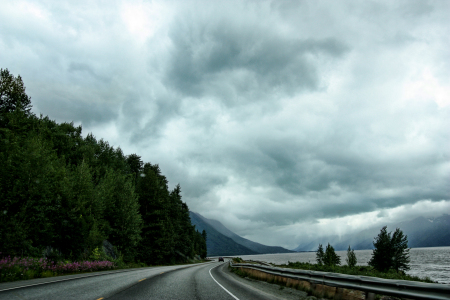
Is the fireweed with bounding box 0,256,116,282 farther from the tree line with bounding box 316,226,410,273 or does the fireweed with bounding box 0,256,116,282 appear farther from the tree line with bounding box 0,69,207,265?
the tree line with bounding box 316,226,410,273

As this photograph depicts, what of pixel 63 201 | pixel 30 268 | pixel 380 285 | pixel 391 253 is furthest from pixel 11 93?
pixel 391 253

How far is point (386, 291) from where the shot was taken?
21.8ft

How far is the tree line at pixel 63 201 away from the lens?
22.9 m

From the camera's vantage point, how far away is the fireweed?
1526 centimetres

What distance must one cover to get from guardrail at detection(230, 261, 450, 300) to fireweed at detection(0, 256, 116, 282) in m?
15.5

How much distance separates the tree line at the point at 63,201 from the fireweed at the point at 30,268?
2930 millimetres


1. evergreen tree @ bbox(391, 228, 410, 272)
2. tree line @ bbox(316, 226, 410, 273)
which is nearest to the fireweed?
tree line @ bbox(316, 226, 410, 273)

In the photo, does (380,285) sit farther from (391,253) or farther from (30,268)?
(391,253)

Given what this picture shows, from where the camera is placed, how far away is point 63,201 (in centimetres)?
2873

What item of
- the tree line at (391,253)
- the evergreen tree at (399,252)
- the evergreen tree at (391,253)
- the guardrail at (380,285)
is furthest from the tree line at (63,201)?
the evergreen tree at (399,252)

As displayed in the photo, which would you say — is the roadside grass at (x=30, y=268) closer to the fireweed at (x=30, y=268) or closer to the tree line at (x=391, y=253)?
the fireweed at (x=30, y=268)

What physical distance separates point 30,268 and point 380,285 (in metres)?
20.4

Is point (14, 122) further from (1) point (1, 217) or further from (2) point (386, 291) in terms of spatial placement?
(2) point (386, 291)

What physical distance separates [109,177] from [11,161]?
18.5 meters
